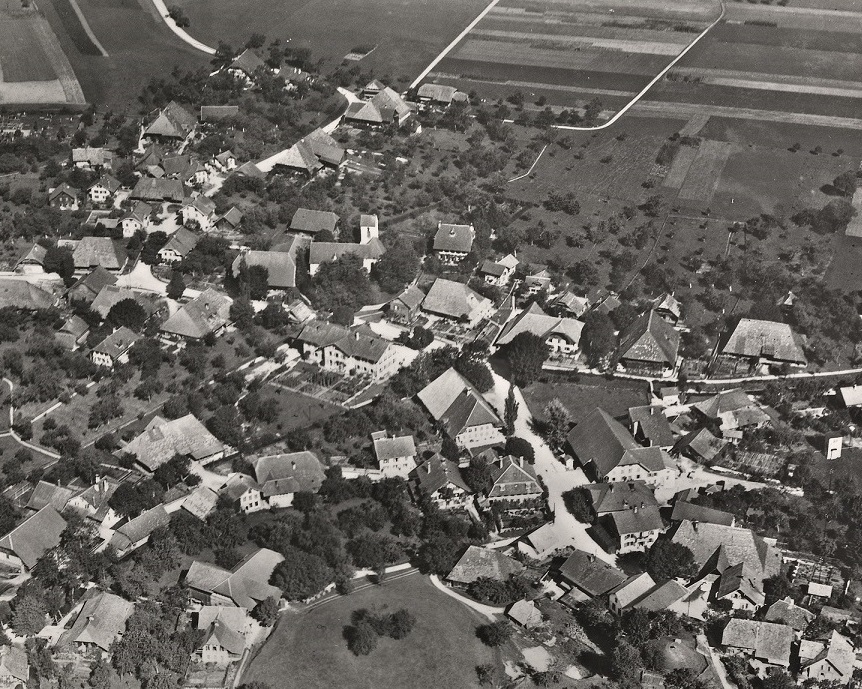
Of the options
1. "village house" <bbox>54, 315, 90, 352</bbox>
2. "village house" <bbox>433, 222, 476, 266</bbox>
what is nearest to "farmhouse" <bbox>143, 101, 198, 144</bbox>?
"village house" <bbox>433, 222, 476, 266</bbox>

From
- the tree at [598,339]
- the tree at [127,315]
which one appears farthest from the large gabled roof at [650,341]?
the tree at [127,315]

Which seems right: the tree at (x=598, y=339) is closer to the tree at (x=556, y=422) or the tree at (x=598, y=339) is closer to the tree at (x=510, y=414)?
the tree at (x=556, y=422)

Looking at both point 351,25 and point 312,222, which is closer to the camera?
point 312,222

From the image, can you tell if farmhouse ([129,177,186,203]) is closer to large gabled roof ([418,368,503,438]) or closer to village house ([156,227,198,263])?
village house ([156,227,198,263])

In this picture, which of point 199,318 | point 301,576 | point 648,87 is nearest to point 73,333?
point 199,318

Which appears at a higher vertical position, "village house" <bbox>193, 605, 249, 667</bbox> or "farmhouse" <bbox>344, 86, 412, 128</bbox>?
"village house" <bbox>193, 605, 249, 667</bbox>

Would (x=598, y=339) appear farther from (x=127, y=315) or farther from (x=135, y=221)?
(x=135, y=221)
